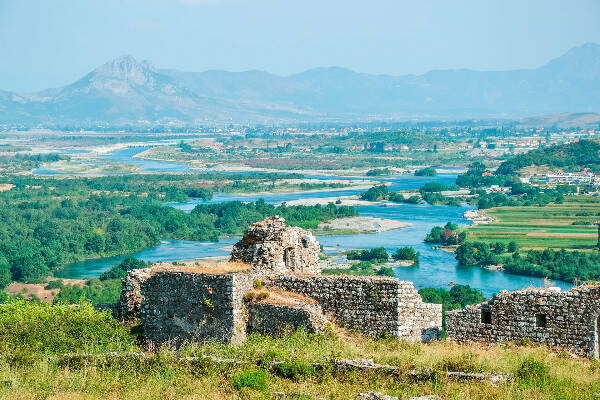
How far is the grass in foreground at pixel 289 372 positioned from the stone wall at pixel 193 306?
54 cm

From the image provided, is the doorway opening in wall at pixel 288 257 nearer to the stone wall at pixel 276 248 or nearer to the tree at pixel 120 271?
the stone wall at pixel 276 248

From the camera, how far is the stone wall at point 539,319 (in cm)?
1360

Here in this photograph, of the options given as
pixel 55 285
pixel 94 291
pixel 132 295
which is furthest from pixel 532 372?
pixel 55 285

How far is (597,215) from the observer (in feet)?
329

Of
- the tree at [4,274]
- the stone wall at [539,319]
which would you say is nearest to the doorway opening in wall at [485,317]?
the stone wall at [539,319]

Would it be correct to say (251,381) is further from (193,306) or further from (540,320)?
(540,320)

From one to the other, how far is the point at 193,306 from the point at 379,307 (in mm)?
3292

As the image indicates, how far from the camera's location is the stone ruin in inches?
585

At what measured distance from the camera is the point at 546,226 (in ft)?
308

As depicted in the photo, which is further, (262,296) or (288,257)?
(288,257)

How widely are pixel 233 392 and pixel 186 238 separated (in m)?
78.8

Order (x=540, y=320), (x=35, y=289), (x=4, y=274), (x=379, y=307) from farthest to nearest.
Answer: (x=4, y=274) → (x=35, y=289) → (x=379, y=307) → (x=540, y=320)

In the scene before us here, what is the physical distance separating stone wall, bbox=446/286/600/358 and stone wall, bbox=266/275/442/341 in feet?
1.50

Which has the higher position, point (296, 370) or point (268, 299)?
point (268, 299)
